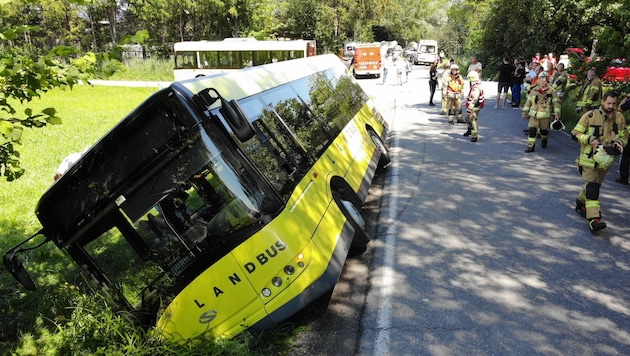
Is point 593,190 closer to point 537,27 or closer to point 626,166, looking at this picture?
point 626,166

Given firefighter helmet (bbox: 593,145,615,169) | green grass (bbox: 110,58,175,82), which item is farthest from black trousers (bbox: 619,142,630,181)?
green grass (bbox: 110,58,175,82)

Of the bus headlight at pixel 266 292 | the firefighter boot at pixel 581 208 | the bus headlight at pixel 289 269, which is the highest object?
the bus headlight at pixel 289 269

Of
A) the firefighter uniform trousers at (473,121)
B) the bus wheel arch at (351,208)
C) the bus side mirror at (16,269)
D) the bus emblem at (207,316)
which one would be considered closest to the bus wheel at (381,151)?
the bus wheel arch at (351,208)

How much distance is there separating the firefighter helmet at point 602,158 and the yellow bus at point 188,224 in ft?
13.8

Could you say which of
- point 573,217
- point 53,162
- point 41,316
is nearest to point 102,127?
point 53,162

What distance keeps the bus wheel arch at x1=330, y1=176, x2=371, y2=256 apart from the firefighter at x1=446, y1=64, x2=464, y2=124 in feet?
28.4

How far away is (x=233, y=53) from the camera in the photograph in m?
28.1

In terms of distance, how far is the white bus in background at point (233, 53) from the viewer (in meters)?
27.9

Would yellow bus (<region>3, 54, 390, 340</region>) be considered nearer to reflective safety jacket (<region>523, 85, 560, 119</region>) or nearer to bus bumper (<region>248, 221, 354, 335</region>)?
bus bumper (<region>248, 221, 354, 335</region>)

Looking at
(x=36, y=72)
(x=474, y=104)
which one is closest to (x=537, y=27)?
(x=474, y=104)

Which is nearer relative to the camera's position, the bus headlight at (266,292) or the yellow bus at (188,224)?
the yellow bus at (188,224)

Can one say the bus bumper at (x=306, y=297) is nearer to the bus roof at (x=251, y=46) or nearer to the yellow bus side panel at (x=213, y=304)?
the yellow bus side panel at (x=213, y=304)

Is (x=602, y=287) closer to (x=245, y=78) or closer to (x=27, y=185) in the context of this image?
(x=245, y=78)

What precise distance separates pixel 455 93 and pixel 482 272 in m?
9.30
